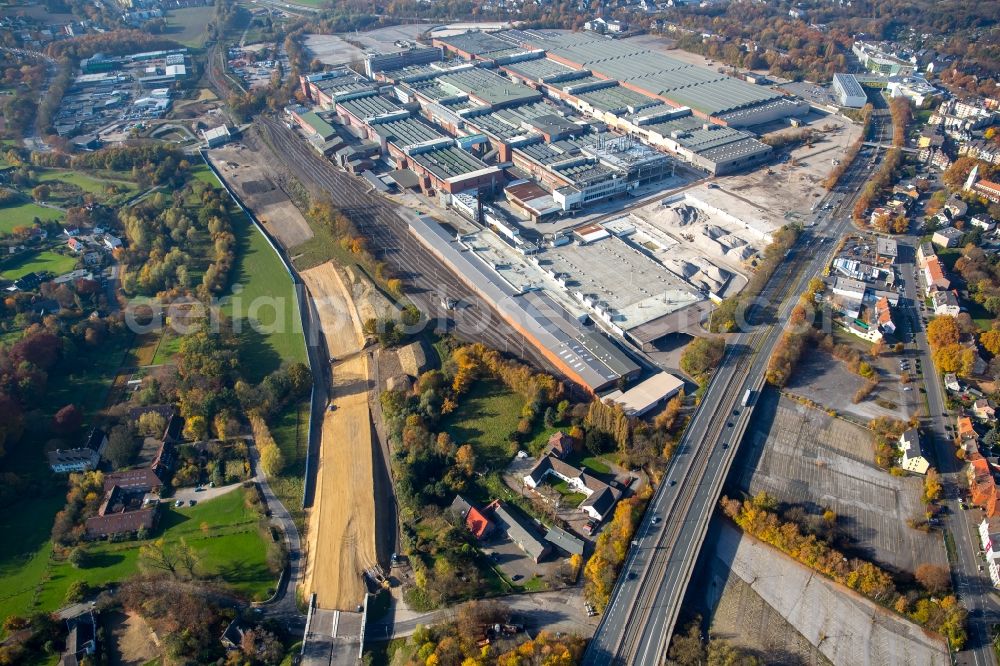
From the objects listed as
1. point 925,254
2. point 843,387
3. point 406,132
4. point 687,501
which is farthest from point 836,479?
point 406,132

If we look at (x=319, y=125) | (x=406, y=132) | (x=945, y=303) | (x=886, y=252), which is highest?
(x=406, y=132)

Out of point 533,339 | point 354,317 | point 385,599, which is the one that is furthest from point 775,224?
point 385,599

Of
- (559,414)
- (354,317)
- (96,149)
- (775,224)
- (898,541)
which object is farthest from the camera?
(96,149)

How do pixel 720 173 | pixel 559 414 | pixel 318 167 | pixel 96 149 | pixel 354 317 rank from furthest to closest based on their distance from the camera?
1. pixel 96 149
2. pixel 318 167
3. pixel 720 173
4. pixel 354 317
5. pixel 559 414

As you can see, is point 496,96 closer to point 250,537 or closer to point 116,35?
point 250,537

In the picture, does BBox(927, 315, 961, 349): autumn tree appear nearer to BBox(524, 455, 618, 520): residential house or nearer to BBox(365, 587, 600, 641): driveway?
BBox(524, 455, 618, 520): residential house

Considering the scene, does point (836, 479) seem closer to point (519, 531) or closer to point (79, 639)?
point (519, 531)

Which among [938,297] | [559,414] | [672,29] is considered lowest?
[559,414]
